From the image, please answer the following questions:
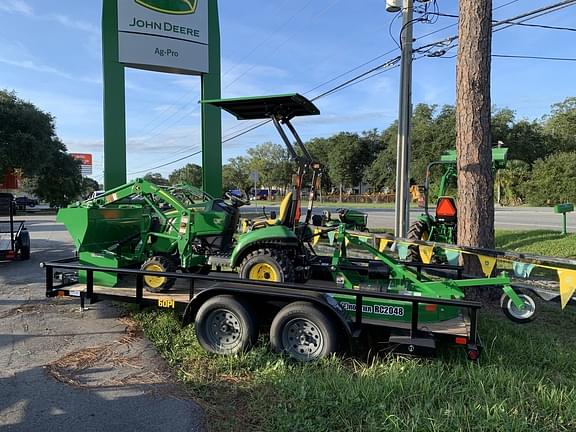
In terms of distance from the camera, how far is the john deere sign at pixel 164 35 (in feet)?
30.6

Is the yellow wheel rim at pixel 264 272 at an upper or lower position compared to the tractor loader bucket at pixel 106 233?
lower

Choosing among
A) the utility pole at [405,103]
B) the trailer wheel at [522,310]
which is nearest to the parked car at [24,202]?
the utility pole at [405,103]

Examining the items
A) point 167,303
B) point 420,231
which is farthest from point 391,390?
point 420,231

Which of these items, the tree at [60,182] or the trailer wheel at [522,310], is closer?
the trailer wheel at [522,310]

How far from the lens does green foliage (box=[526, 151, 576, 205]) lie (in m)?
37.5

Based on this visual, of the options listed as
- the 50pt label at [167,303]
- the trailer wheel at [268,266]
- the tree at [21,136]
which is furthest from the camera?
the tree at [21,136]

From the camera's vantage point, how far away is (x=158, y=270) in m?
5.96

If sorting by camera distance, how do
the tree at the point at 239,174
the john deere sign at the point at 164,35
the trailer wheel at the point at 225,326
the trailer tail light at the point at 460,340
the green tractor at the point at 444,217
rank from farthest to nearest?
the tree at the point at 239,174 → the john deere sign at the point at 164,35 → the green tractor at the point at 444,217 → the trailer wheel at the point at 225,326 → the trailer tail light at the point at 460,340

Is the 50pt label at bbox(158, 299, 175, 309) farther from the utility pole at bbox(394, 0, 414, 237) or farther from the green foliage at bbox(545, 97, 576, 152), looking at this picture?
the green foliage at bbox(545, 97, 576, 152)

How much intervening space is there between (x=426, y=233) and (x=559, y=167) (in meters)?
34.5

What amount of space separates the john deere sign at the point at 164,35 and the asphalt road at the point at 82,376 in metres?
5.27

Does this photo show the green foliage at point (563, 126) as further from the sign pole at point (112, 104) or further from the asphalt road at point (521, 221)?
the sign pole at point (112, 104)

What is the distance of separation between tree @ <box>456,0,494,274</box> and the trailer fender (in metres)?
2.96

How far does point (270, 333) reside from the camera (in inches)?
173
